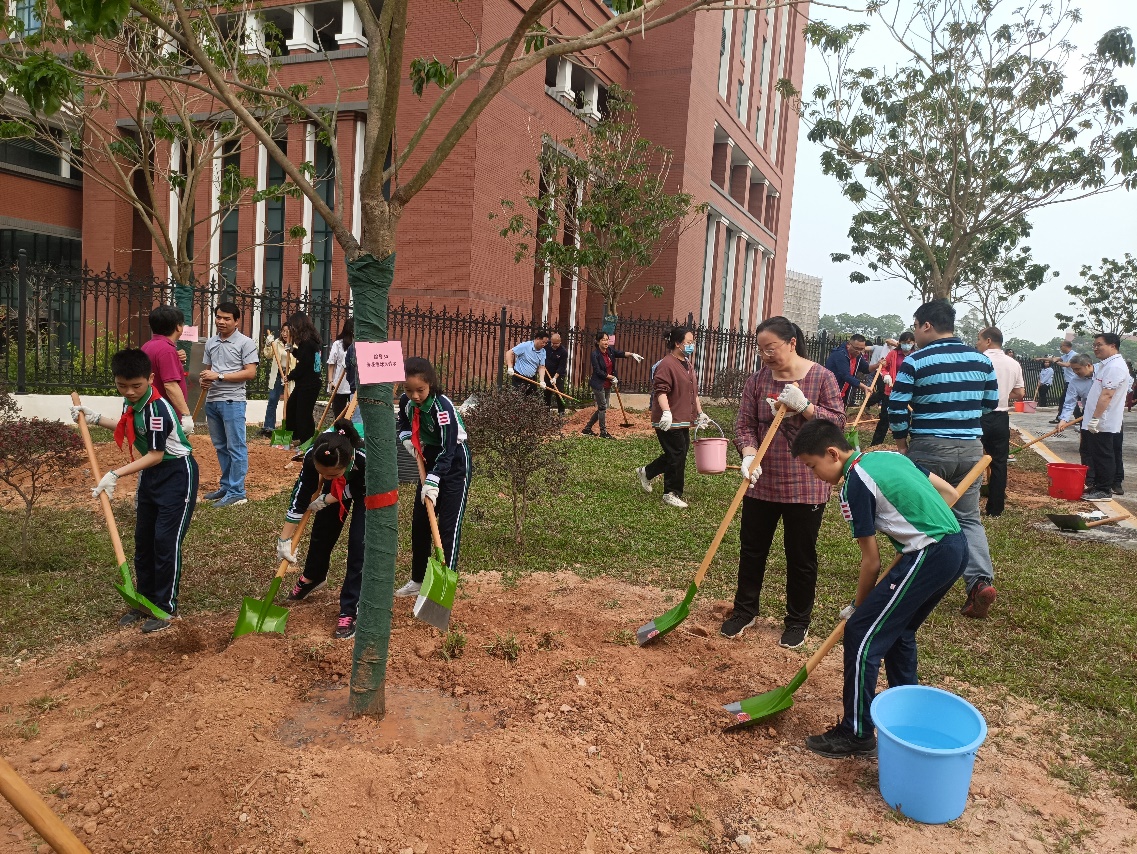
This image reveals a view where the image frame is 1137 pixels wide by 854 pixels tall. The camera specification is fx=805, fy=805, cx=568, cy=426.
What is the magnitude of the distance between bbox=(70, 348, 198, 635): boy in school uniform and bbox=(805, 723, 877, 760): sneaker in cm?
343

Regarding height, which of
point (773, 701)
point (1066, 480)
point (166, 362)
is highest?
point (166, 362)

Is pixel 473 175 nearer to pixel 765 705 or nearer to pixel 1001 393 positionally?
pixel 1001 393

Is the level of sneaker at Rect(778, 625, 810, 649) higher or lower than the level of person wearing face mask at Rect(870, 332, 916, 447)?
lower

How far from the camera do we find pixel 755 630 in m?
4.79

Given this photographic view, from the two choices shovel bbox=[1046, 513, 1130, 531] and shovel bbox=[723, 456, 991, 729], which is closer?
shovel bbox=[723, 456, 991, 729]

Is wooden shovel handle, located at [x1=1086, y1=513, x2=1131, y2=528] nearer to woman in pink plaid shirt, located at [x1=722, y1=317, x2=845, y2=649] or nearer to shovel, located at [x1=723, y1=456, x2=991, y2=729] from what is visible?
woman in pink plaid shirt, located at [x1=722, y1=317, x2=845, y2=649]

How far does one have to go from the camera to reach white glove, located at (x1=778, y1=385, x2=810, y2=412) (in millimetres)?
Result: 4184

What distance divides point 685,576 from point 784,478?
1664mm

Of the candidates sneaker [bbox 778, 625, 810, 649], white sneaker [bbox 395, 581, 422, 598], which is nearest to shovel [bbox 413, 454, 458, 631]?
white sneaker [bbox 395, 581, 422, 598]

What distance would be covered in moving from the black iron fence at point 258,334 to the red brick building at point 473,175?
107cm

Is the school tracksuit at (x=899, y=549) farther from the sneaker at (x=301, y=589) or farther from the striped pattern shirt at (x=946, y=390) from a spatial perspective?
the sneaker at (x=301, y=589)

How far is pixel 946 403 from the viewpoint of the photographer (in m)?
4.89

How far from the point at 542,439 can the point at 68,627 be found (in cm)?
319

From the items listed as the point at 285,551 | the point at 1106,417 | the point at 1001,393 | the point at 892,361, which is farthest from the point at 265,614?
the point at 892,361
